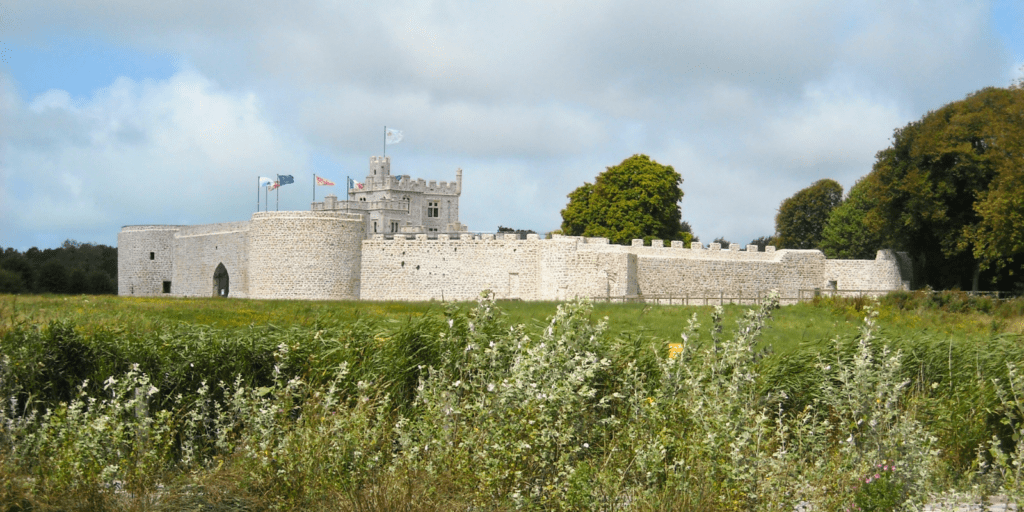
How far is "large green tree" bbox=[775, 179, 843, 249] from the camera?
176 ft

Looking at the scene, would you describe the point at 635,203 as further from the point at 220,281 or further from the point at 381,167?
the point at 381,167

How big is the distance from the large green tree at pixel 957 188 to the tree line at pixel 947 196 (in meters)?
0.04

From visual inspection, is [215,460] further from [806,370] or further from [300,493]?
[806,370]

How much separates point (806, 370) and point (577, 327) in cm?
372

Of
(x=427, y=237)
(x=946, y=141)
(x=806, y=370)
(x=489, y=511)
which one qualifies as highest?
(x=946, y=141)

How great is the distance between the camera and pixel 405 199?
2475 inches

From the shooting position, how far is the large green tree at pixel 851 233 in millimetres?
47469

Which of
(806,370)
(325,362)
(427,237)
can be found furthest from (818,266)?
(325,362)

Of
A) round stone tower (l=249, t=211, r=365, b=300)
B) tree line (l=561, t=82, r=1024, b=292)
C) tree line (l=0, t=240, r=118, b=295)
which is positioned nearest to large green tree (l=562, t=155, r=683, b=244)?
tree line (l=561, t=82, r=1024, b=292)

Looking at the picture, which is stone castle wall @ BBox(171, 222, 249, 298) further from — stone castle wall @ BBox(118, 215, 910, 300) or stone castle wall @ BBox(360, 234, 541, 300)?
stone castle wall @ BBox(360, 234, 541, 300)

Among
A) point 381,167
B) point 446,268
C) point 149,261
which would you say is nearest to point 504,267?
→ point 446,268

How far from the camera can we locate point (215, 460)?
7957mm

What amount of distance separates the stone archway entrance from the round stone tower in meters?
6.63

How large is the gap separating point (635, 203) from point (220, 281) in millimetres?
19495
